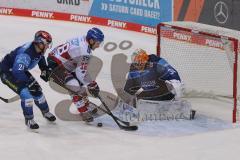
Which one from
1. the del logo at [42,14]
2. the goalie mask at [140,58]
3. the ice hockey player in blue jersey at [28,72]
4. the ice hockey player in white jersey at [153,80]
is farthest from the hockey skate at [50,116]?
the del logo at [42,14]

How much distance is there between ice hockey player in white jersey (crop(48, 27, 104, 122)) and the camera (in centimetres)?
679

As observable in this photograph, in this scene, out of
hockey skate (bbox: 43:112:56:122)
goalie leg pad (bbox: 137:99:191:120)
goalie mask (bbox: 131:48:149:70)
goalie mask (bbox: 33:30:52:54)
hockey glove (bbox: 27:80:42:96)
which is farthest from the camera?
goalie mask (bbox: 131:48:149:70)

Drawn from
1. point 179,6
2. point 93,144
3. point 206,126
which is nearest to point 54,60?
point 93,144

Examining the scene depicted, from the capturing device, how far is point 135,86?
770 centimetres

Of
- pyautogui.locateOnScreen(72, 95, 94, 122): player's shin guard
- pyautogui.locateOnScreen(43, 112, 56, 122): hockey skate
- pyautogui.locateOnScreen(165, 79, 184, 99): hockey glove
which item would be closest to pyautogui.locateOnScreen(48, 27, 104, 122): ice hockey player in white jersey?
pyautogui.locateOnScreen(72, 95, 94, 122): player's shin guard

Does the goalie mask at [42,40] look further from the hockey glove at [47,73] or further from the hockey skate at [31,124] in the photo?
the hockey skate at [31,124]

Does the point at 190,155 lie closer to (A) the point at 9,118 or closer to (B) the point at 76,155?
(B) the point at 76,155

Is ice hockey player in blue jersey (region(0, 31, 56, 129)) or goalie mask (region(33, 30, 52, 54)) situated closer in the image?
ice hockey player in blue jersey (region(0, 31, 56, 129))

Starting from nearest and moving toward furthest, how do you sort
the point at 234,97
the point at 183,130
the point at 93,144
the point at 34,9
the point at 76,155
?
the point at 76,155 < the point at 93,144 < the point at 183,130 < the point at 234,97 < the point at 34,9

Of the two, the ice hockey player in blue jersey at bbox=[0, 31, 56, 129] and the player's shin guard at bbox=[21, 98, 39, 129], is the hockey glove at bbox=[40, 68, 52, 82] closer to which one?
the ice hockey player in blue jersey at bbox=[0, 31, 56, 129]

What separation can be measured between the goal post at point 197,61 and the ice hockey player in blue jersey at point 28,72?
2053mm

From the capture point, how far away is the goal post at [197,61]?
26.3ft

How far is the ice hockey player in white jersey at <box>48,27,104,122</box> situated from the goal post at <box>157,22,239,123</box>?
1565mm

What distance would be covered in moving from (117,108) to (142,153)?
→ 7.51 ft
